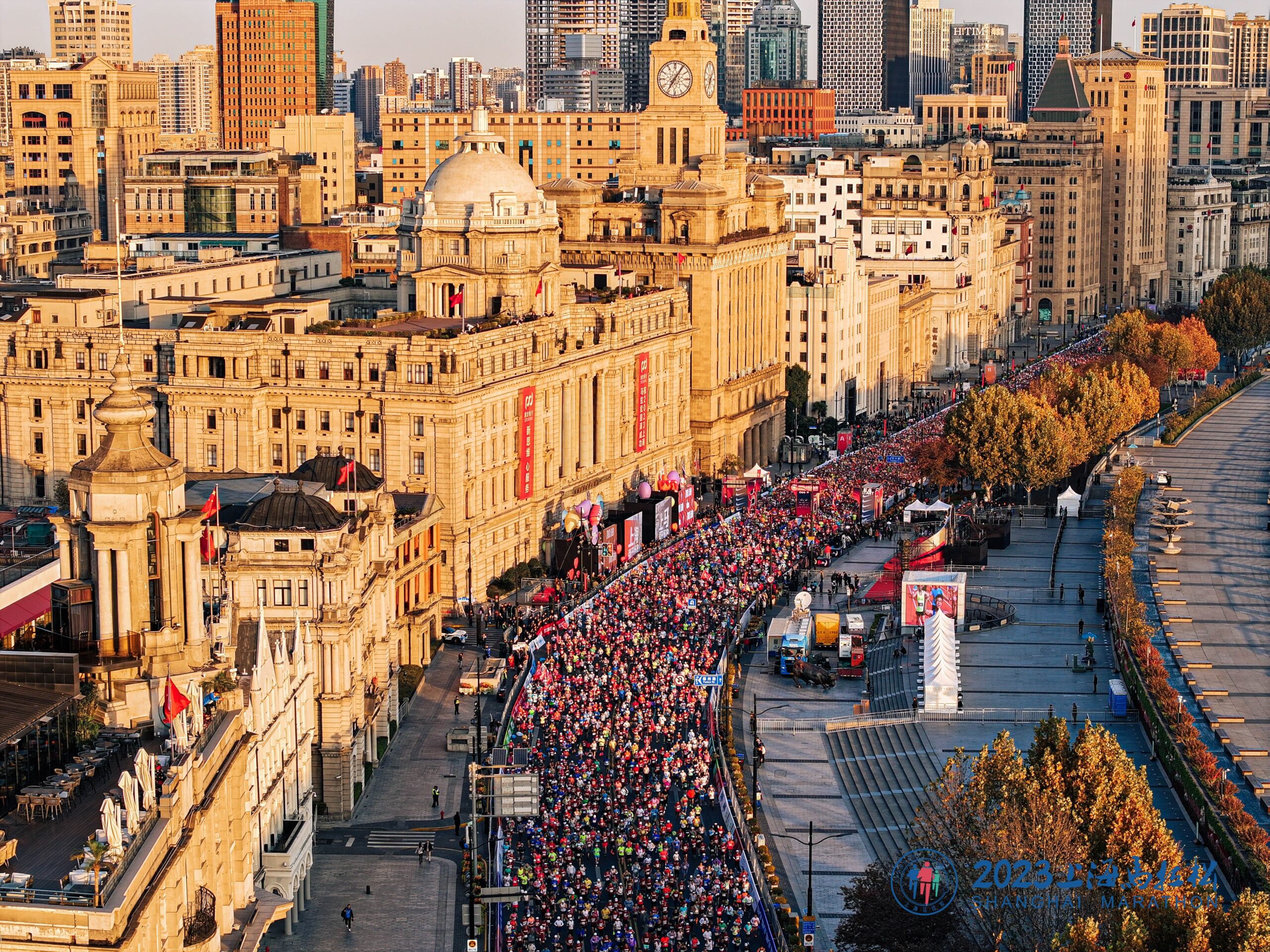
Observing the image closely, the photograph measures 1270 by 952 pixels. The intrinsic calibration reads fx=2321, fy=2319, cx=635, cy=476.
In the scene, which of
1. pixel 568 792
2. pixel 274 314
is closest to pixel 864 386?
pixel 274 314

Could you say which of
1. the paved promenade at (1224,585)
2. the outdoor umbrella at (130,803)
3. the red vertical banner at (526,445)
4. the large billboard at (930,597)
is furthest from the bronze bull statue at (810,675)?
the outdoor umbrella at (130,803)

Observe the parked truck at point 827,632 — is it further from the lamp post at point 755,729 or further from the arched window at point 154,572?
the arched window at point 154,572

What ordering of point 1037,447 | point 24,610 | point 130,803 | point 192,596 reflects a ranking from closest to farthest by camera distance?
point 130,803
point 192,596
point 24,610
point 1037,447

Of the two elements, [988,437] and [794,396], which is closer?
[988,437]

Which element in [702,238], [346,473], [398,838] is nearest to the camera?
[398,838]

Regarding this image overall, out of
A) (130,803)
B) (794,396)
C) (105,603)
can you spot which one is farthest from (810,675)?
(794,396)

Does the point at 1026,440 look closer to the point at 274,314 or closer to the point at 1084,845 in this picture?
the point at 274,314

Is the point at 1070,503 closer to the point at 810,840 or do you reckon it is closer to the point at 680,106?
the point at 680,106
